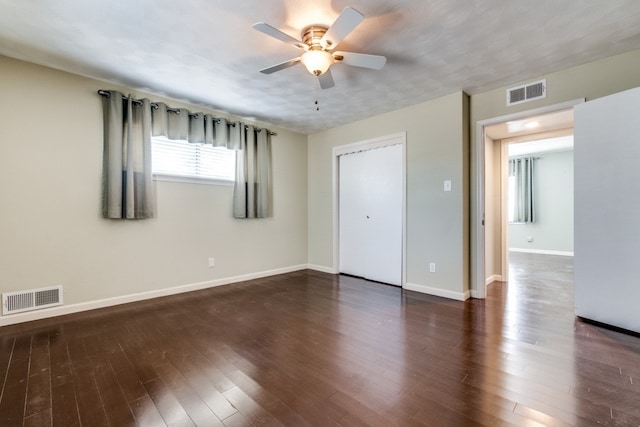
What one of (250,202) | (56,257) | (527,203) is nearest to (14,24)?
(56,257)

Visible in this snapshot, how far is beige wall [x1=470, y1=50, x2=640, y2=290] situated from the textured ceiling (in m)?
0.11

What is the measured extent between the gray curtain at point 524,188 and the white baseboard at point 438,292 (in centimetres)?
532

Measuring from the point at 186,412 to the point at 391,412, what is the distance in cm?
106

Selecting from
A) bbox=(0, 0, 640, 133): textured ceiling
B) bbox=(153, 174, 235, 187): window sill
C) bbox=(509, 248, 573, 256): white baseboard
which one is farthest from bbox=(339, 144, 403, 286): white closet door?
bbox=(509, 248, 573, 256): white baseboard

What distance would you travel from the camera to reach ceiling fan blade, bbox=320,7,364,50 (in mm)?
1669

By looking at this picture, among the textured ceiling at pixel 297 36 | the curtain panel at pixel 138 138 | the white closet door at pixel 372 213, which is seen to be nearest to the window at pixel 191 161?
the curtain panel at pixel 138 138

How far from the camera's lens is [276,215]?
4621 mm

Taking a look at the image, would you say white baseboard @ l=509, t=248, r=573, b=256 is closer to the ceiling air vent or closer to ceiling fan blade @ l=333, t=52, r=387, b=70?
the ceiling air vent

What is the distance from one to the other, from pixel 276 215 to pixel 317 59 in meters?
2.87

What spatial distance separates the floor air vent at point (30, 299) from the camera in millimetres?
2529

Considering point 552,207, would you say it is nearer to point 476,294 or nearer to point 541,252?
point 541,252

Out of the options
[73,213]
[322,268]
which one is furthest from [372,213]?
[73,213]

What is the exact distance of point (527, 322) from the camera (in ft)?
8.53

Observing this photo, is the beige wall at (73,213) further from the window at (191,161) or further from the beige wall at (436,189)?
the beige wall at (436,189)
